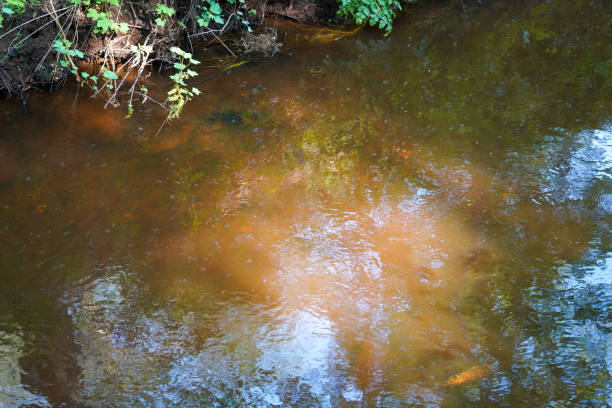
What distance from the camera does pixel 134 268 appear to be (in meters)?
3.51

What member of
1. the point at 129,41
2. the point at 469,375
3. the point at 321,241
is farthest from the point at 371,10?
the point at 469,375

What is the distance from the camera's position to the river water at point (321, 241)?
2820 millimetres

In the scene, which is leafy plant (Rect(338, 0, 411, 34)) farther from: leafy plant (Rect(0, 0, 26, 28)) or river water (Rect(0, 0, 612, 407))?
leafy plant (Rect(0, 0, 26, 28))

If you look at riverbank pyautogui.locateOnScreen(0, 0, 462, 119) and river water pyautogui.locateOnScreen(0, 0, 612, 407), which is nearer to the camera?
river water pyautogui.locateOnScreen(0, 0, 612, 407)

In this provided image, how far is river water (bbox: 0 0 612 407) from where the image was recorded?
2.82 meters

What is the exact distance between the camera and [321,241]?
3695 mm

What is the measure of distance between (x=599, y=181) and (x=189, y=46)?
4.70 metres

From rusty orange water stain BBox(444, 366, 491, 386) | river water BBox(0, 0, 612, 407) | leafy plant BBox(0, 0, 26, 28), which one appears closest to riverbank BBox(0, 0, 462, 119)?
leafy plant BBox(0, 0, 26, 28)

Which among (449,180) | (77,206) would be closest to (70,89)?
(77,206)

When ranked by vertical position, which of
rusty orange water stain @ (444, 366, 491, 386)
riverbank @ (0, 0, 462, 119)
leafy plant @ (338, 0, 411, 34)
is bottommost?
rusty orange water stain @ (444, 366, 491, 386)

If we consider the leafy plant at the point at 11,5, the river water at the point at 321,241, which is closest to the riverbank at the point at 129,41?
the leafy plant at the point at 11,5

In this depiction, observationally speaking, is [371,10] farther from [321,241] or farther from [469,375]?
[469,375]

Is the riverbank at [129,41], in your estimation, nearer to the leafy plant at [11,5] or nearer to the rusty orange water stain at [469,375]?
the leafy plant at [11,5]

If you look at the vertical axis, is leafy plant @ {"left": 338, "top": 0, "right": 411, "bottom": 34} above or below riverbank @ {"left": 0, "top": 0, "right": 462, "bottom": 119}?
above
